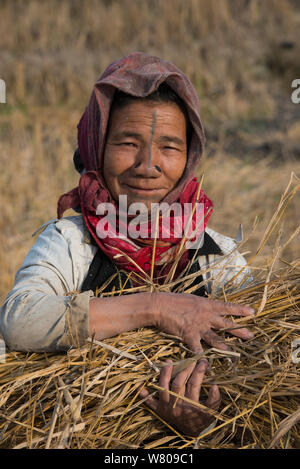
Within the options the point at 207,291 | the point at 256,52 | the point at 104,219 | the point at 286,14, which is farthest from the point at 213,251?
the point at 286,14

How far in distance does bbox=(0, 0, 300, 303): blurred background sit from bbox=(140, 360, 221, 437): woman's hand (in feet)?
5.48

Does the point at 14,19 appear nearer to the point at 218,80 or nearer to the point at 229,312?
the point at 218,80

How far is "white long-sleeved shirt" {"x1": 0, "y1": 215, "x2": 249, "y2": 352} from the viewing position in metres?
1.50

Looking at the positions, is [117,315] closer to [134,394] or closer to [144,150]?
[134,394]

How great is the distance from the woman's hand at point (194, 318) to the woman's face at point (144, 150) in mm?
511

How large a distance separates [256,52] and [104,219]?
31.7ft

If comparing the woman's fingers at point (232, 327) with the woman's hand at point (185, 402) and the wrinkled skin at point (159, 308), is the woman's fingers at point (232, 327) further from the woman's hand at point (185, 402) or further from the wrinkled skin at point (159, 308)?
the woman's hand at point (185, 402)

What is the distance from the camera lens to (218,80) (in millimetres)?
9211

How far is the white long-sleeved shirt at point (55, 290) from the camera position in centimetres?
150

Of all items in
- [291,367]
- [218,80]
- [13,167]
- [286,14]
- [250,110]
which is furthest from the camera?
[286,14]

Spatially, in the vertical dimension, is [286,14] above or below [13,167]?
above

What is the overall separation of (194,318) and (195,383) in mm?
191

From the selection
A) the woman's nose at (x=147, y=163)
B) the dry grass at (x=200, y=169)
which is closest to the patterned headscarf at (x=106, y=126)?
Result: the woman's nose at (x=147, y=163)

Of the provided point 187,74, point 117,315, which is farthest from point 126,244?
point 187,74
